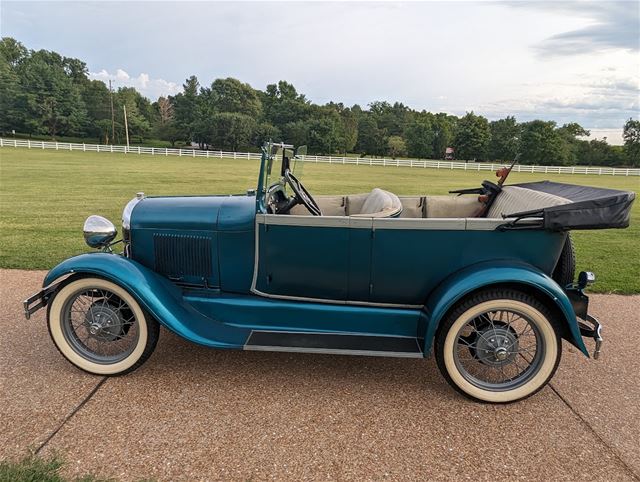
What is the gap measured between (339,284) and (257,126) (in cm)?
5577

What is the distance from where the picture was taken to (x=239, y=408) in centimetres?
267

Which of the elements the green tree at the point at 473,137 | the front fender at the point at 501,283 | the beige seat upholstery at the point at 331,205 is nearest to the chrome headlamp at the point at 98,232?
the beige seat upholstery at the point at 331,205

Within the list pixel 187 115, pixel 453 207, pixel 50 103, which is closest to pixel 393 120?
pixel 187 115

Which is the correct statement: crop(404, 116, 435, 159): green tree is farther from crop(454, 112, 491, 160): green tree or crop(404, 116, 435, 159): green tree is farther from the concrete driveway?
the concrete driveway

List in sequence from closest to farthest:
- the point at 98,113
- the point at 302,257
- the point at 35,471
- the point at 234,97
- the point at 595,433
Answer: the point at 35,471 → the point at 595,433 → the point at 302,257 → the point at 98,113 → the point at 234,97

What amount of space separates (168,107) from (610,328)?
85.1 metres

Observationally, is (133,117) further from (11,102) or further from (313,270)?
(313,270)

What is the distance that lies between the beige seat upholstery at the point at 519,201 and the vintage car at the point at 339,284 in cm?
3

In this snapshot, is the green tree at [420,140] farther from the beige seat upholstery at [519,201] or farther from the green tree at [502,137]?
the beige seat upholstery at [519,201]

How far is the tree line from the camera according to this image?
55.3 m

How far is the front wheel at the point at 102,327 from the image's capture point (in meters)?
2.98

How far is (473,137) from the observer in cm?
5962

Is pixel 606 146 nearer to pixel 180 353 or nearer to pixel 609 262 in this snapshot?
pixel 609 262

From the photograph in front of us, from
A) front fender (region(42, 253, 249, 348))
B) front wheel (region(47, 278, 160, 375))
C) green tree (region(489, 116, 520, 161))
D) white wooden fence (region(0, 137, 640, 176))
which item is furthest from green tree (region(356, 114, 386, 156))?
front wheel (region(47, 278, 160, 375))
